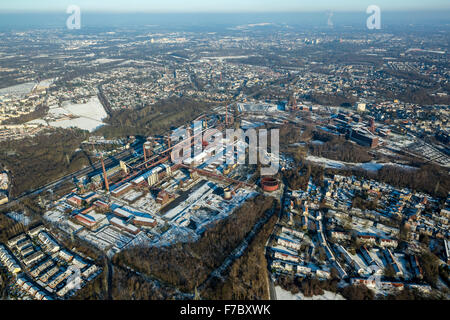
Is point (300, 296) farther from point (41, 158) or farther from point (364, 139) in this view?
point (41, 158)

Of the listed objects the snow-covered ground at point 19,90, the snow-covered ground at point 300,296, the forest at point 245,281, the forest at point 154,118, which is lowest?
the snow-covered ground at point 300,296

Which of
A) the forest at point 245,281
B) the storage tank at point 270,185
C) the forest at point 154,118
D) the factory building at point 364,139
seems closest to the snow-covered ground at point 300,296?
the forest at point 245,281

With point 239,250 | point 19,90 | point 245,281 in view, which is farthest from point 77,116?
point 245,281

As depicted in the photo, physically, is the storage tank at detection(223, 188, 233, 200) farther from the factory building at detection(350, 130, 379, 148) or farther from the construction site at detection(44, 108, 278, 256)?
the factory building at detection(350, 130, 379, 148)

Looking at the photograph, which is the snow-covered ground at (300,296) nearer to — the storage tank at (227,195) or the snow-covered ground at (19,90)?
the storage tank at (227,195)

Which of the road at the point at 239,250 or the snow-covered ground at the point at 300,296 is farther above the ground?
the road at the point at 239,250

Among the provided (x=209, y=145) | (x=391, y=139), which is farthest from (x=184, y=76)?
(x=391, y=139)

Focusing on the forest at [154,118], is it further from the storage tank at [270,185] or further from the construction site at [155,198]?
the storage tank at [270,185]

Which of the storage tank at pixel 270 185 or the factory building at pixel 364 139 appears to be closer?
the storage tank at pixel 270 185

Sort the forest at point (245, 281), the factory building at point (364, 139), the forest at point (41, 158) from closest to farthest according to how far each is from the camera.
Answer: the forest at point (245, 281)
the forest at point (41, 158)
the factory building at point (364, 139)

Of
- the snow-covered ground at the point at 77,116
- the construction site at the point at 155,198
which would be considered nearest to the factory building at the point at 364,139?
the construction site at the point at 155,198

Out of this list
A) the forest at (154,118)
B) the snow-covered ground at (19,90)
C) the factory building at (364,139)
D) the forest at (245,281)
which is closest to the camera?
the forest at (245,281)

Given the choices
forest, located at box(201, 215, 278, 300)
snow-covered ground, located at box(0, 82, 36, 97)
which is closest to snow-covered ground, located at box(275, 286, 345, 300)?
forest, located at box(201, 215, 278, 300)
